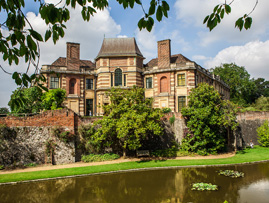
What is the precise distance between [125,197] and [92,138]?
1027cm

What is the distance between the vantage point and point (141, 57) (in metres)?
31.6

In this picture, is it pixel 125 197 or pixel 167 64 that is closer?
pixel 125 197

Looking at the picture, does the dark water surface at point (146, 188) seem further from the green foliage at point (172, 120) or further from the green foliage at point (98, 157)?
the green foliage at point (172, 120)

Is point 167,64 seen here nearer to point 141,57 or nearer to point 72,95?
point 141,57

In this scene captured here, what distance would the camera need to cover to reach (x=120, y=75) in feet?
102

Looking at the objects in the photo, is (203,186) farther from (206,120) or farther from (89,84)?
(89,84)

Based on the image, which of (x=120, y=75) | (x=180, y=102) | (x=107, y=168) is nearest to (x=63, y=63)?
(x=120, y=75)

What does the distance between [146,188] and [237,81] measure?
46.0m

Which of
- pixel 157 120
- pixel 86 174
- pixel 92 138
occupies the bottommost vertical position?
pixel 86 174

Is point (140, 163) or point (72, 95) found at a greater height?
point (72, 95)

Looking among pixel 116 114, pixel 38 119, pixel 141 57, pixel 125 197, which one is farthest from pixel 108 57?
pixel 125 197

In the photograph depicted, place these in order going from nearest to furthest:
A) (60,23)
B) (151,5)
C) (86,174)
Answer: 1. (151,5)
2. (60,23)
3. (86,174)

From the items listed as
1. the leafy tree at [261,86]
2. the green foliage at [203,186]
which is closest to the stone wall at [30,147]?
the green foliage at [203,186]

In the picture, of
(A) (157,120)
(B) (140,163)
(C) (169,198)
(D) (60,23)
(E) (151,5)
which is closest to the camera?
(E) (151,5)
